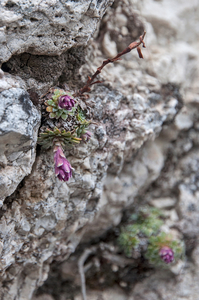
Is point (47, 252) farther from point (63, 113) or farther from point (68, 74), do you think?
point (68, 74)

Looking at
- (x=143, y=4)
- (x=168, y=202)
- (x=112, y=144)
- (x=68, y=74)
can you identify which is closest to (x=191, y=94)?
(x=143, y=4)

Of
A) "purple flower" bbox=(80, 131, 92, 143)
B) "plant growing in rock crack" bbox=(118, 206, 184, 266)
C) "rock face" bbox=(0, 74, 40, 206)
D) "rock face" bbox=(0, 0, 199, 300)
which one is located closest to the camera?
"rock face" bbox=(0, 74, 40, 206)

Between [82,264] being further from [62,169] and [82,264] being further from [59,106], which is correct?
[59,106]

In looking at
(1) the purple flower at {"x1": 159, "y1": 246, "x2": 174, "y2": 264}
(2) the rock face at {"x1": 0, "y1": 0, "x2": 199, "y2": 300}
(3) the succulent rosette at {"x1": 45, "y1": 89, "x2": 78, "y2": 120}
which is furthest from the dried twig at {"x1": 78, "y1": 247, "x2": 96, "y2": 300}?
(3) the succulent rosette at {"x1": 45, "y1": 89, "x2": 78, "y2": 120}

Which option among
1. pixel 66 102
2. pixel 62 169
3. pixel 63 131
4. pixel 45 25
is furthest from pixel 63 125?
pixel 45 25

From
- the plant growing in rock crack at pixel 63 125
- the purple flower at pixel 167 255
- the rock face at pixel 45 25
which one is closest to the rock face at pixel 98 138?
the rock face at pixel 45 25

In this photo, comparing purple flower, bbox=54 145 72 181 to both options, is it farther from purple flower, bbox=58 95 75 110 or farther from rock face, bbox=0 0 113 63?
rock face, bbox=0 0 113 63
